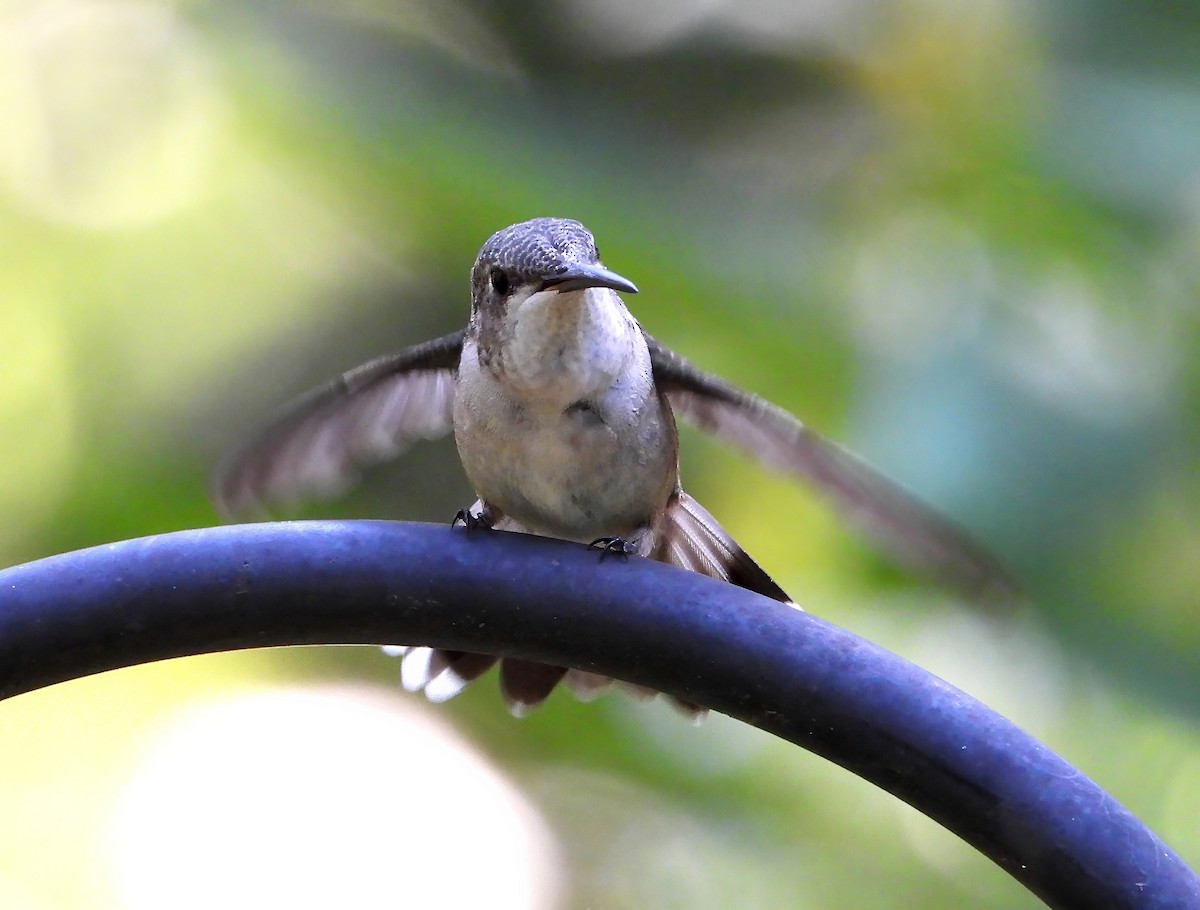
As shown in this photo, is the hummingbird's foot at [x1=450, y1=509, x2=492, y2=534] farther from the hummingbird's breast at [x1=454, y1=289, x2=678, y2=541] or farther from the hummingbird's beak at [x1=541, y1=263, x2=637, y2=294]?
the hummingbird's beak at [x1=541, y1=263, x2=637, y2=294]

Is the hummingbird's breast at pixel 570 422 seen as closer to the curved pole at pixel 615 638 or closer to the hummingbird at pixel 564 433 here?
the hummingbird at pixel 564 433

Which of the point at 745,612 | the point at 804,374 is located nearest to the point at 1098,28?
the point at 804,374

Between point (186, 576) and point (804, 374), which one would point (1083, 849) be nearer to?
point (186, 576)

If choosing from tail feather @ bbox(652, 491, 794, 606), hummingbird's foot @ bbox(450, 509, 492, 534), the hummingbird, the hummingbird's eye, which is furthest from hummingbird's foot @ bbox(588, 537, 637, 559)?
the hummingbird's eye

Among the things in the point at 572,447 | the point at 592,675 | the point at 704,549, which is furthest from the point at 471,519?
the point at 704,549

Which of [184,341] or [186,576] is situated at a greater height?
[184,341]

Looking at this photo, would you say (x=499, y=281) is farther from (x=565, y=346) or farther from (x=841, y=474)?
(x=841, y=474)

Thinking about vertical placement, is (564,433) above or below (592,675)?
above
